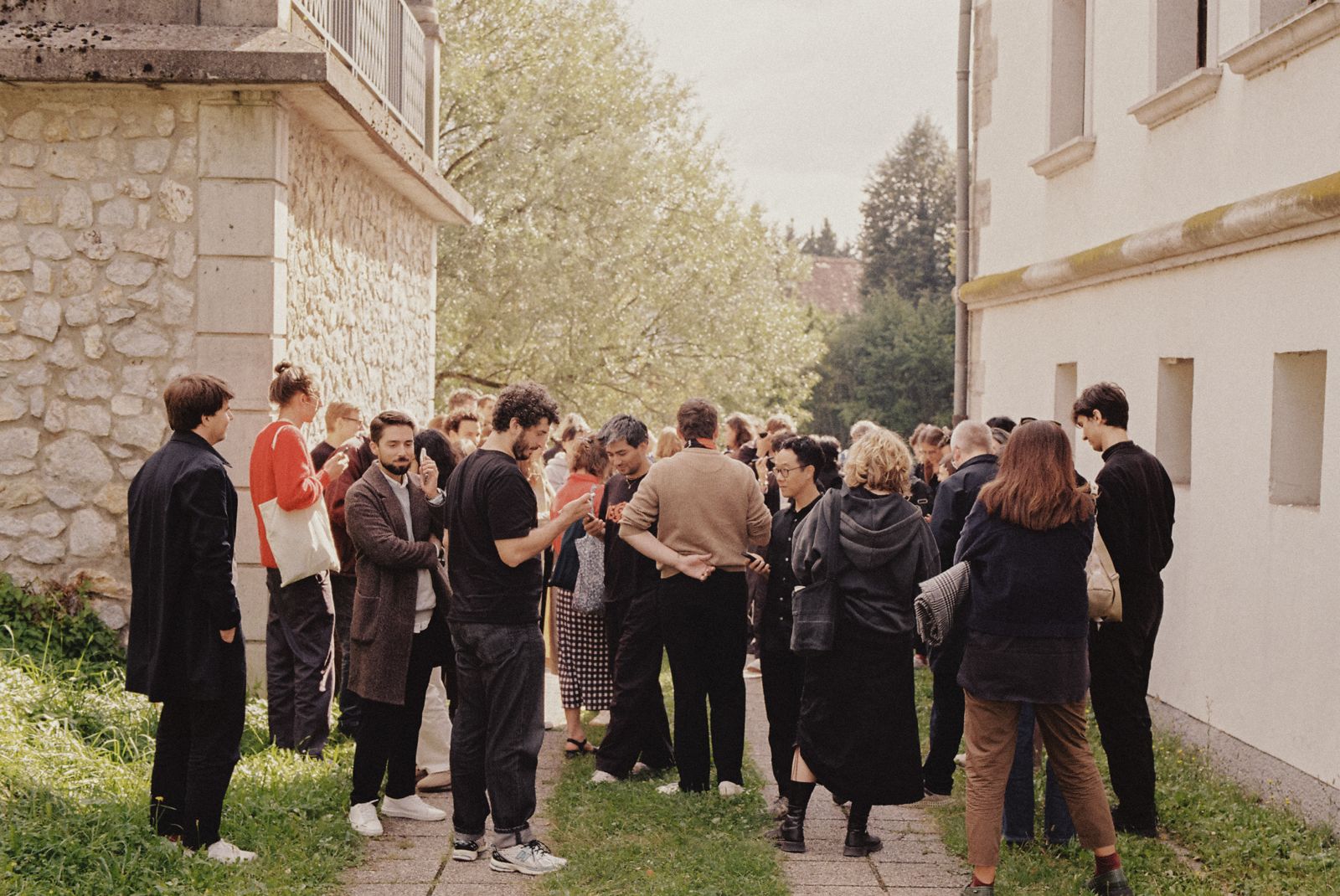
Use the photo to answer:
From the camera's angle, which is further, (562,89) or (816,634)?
(562,89)

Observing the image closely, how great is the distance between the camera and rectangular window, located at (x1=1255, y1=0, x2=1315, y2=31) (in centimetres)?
801

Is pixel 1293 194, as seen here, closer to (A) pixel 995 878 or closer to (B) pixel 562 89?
(A) pixel 995 878

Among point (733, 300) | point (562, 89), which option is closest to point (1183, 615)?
point (562, 89)

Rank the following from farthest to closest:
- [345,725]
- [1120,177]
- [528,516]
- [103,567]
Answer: [1120,177] → [103,567] → [345,725] → [528,516]

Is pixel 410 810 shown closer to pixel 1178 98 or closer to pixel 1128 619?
pixel 1128 619

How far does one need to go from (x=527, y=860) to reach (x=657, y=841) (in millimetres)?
707

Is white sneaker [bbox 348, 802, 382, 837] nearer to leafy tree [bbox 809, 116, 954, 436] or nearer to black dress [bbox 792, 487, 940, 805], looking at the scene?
black dress [bbox 792, 487, 940, 805]

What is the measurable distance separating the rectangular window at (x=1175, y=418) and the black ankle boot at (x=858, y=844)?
13.5 ft

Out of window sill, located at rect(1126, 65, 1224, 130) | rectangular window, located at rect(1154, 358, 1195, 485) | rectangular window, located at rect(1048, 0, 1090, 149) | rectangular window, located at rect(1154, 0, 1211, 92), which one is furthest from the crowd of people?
rectangular window, located at rect(1048, 0, 1090, 149)

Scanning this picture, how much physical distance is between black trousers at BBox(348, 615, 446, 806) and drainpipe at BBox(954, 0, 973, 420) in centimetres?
874

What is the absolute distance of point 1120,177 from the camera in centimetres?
1055

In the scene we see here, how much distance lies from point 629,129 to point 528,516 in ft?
70.6

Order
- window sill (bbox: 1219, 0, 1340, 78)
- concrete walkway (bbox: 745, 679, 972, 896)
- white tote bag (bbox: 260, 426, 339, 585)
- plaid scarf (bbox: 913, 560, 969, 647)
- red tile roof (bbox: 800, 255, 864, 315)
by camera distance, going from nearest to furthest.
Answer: plaid scarf (bbox: 913, 560, 969, 647), concrete walkway (bbox: 745, 679, 972, 896), window sill (bbox: 1219, 0, 1340, 78), white tote bag (bbox: 260, 426, 339, 585), red tile roof (bbox: 800, 255, 864, 315)

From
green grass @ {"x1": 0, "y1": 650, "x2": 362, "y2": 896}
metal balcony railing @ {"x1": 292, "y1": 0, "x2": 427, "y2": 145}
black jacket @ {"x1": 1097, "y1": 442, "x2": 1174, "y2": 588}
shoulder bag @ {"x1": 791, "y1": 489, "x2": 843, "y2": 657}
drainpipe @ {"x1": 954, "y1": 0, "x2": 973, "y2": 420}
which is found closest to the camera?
green grass @ {"x1": 0, "y1": 650, "x2": 362, "y2": 896}
